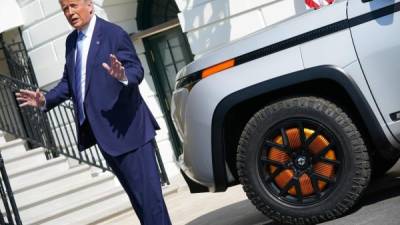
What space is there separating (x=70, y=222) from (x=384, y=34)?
6.36 meters

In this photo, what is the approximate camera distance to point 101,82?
4.60 m

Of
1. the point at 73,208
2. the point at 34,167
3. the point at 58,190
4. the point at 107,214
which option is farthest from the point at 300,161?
the point at 34,167

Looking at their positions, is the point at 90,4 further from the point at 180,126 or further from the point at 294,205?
the point at 294,205

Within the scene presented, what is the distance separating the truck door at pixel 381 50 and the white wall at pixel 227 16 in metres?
6.47

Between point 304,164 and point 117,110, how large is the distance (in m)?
1.29

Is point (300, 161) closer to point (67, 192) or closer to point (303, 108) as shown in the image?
point (303, 108)

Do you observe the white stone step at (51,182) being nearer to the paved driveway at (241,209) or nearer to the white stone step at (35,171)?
the white stone step at (35,171)

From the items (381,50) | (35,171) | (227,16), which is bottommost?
(35,171)

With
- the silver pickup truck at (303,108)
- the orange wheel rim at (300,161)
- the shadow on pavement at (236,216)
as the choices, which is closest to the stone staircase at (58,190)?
the shadow on pavement at (236,216)

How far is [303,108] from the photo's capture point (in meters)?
5.12

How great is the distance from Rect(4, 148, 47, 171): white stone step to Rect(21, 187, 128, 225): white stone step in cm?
108

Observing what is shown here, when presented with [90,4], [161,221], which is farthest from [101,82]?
[161,221]

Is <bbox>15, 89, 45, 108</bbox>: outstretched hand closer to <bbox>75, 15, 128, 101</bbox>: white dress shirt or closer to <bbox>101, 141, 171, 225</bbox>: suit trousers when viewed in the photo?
<bbox>75, 15, 128, 101</bbox>: white dress shirt

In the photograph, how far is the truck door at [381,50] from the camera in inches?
193
